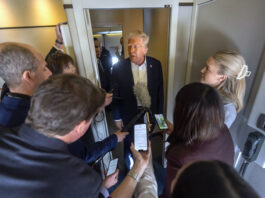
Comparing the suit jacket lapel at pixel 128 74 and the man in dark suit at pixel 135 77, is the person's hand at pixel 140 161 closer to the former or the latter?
the man in dark suit at pixel 135 77

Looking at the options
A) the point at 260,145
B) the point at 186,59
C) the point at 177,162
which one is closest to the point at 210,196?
the point at 177,162

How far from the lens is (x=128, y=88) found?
1338 millimetres

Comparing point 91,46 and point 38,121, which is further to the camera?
point 91,46

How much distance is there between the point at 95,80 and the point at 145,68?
20.1 inches

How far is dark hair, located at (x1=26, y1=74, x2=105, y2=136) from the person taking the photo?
1.46 feet

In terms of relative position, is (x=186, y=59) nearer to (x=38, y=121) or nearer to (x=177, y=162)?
(x=177, y=162)

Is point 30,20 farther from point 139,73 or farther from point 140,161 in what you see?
point 140,161

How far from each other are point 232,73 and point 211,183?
84cm

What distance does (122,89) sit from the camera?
136 centimetres

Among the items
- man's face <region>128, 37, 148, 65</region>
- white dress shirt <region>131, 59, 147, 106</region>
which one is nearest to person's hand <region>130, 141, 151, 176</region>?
white dress shirt <region>131, 59, 147, 106</region>

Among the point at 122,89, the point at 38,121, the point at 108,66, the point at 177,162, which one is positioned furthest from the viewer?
the point at 108,66

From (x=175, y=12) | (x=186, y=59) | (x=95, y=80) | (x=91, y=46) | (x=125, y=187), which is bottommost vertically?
(x=125, y=187)

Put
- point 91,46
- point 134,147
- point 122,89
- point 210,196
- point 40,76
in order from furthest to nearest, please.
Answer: point 122,89, point 91,46, point 134,147, point 40,76, point 210,196

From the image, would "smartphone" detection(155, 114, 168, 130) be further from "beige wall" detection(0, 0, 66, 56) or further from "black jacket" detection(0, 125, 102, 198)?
"beige wall" detection(0, 0, 66, 56)
